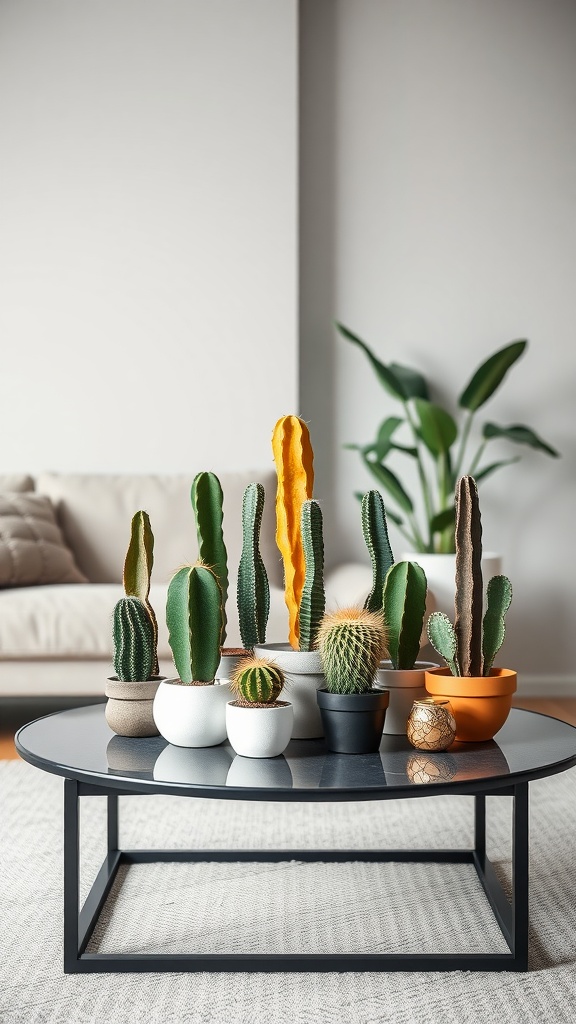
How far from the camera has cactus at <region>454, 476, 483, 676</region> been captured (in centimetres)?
149

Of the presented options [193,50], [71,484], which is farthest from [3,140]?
[71,484]

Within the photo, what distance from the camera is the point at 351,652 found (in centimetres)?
138

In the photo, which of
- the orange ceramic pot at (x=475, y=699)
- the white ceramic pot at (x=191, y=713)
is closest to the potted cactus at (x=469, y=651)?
the orange ceramic pot at (x=475, y=699)

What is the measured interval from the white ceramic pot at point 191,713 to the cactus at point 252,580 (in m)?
0.15

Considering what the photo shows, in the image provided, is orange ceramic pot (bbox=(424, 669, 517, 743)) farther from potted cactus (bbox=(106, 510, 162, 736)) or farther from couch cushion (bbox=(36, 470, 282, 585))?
couch cushion (bbox=(36, 470, 282, 585))

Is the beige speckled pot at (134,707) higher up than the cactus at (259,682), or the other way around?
the cactus at (259,682)

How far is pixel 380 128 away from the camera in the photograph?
3.89 meters

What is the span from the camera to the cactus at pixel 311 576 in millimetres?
1467

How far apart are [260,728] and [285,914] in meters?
0.42

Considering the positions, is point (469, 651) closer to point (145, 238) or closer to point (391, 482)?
point (391, 482)

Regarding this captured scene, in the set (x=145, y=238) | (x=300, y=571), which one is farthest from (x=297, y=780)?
(x=145, y=238)

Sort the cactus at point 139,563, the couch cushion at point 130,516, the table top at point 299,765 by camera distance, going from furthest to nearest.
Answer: the couch cushion at point 130,516 < the cactus at point 139,563 < the table top at point 299,765

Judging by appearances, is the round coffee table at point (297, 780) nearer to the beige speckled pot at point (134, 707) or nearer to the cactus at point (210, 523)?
the beige speckled pot at point (134, 707)

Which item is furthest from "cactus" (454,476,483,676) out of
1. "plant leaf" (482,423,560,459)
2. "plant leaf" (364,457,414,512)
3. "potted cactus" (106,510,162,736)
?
"plant leaf" (482,423,560,459)
